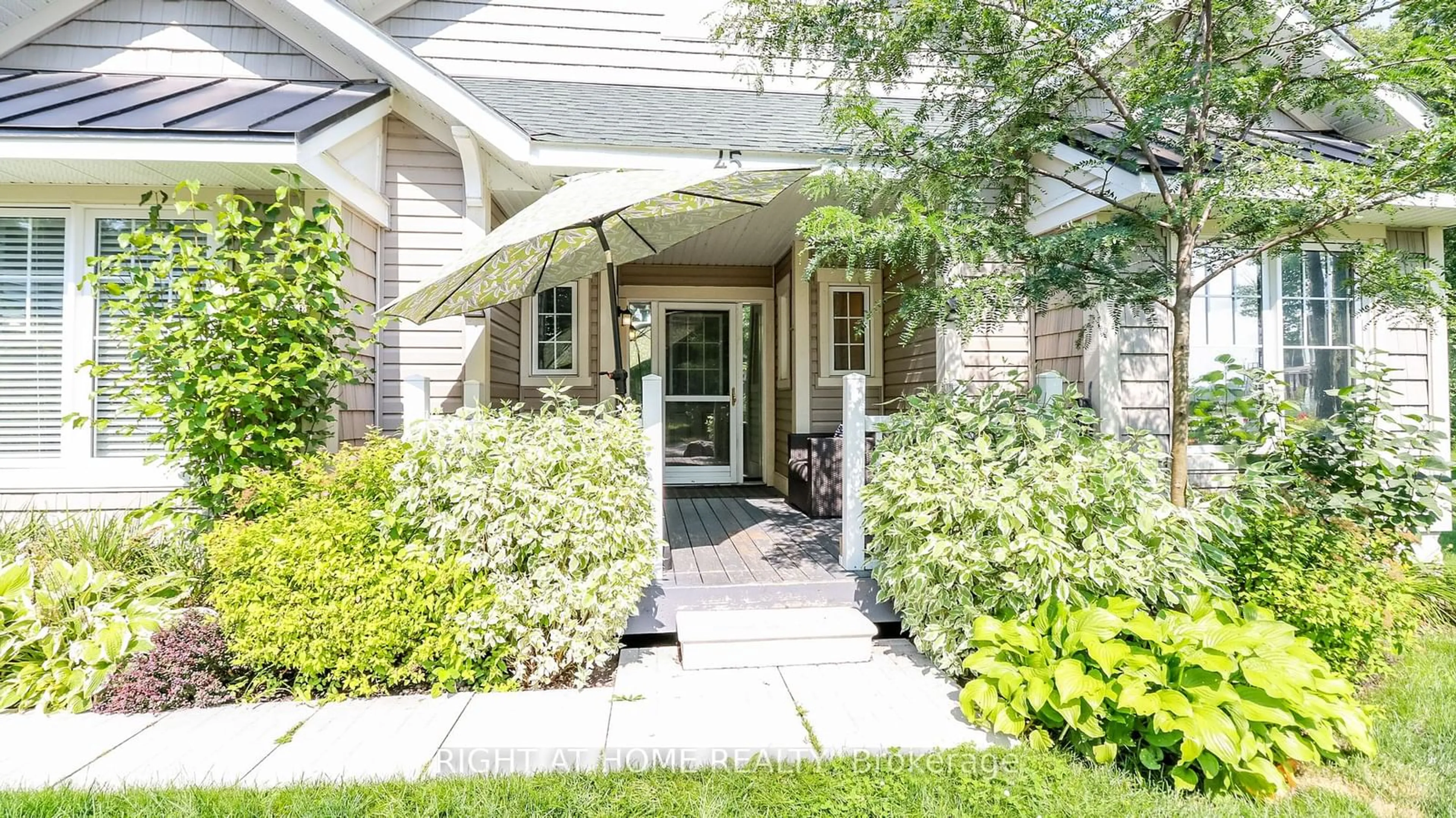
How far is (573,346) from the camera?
19.9 ft

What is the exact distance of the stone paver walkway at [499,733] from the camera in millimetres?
2139

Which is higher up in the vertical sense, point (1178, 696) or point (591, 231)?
point (591, 231)

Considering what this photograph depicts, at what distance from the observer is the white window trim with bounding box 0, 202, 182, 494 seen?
3.77m

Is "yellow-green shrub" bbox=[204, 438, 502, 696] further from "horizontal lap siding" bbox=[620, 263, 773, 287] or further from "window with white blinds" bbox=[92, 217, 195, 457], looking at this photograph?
"horizontal lap siding" bbox=[620, 263, 773, 287]

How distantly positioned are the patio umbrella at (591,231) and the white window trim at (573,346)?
1640 millimetres

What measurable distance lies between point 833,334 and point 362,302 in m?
3.98

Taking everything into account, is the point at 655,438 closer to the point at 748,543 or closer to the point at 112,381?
the point at 748,543

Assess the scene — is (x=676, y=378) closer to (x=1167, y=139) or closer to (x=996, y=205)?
(x=996, y=205)

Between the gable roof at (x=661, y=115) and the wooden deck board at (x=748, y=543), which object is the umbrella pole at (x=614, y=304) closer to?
the gable roof at (x=661, y=115)

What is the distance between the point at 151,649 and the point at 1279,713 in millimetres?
4316

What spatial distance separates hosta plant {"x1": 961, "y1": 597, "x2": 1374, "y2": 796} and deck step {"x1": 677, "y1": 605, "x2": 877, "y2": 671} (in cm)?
67

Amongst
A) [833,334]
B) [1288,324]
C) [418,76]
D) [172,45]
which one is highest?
[172,45]

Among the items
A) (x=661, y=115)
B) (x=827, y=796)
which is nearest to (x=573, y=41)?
(x=661, y=115)

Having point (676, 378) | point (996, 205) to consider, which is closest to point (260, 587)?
point (996, 205)
